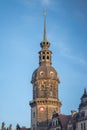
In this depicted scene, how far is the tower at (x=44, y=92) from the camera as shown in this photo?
388ft

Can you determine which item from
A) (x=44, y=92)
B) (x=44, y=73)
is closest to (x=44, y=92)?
(x=44, y=92)

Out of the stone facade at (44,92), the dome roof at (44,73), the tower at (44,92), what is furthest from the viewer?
the dome roof at (44,73)

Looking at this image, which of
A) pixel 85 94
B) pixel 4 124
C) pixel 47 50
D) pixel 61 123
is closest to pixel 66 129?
pixel 61 123

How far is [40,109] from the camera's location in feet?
390

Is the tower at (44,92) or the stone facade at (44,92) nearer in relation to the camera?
the stone facade at (44,92)

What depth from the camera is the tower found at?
388ft

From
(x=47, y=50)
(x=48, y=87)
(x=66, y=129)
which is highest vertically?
(x=47, y=50)

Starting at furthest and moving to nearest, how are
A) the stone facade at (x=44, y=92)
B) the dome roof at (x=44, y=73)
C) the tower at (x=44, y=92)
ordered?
the dome roof at (x=44, y=73) < the tower at (x=44, y=92) < the stone facade at (x=44, y=92)

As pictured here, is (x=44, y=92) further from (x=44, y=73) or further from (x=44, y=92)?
(x=44, y=73)

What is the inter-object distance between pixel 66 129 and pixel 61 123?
7.11ft

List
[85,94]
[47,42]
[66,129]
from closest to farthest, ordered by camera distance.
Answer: [85,94]
[66,129]
[47,42]

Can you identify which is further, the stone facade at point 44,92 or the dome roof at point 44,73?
the dome roof at point 44,73

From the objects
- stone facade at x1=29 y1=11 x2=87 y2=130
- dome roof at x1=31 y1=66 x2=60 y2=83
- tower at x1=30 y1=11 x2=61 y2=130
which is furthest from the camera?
dome roof at x1=31 y1=66 x2=60 y2=83

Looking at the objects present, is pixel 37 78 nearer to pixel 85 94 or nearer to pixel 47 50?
pixel 47 50
